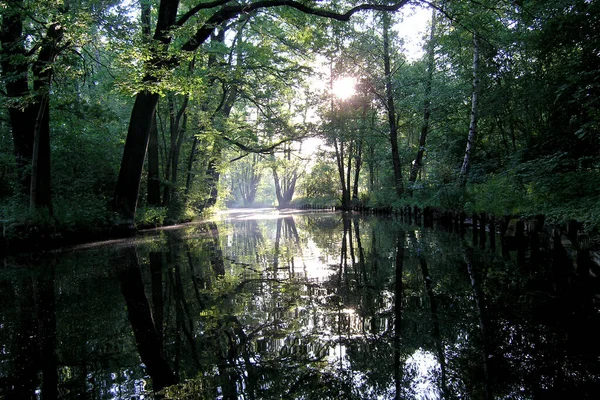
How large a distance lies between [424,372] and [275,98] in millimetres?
15245

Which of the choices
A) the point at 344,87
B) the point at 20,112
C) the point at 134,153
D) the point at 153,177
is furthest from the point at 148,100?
the point at 344,87

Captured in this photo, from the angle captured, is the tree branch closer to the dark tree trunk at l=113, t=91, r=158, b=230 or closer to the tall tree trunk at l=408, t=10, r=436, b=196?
Result: the dark tree trunk at l=113, t=91, r=158, b=230

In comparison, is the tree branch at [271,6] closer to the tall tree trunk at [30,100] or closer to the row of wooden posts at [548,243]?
the tall tree trunk at [30,100]

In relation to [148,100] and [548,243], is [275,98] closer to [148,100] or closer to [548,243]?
[148,100]

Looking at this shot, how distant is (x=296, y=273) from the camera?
4.49 m

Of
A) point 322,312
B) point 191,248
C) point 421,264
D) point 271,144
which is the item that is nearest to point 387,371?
point 322,312

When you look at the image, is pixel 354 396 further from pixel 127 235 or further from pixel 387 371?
pixel 127 235

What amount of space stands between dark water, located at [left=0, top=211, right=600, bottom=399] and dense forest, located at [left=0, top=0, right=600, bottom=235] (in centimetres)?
168

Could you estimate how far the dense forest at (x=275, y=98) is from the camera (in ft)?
22.7

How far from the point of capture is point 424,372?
194cm

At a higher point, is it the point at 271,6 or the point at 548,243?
the point at 271,6

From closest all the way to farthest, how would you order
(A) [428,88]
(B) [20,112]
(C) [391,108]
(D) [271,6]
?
1. (D) [271,6]
2. (B) [20,112]
3. (A) [428,88]
4. (C) [391,108]

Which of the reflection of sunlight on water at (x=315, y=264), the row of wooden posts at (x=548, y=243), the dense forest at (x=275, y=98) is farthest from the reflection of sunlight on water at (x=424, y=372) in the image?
the dense forest at (x=275, y=98)

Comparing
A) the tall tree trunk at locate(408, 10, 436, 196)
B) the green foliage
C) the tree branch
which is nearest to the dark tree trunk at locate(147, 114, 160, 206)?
the green foliage
